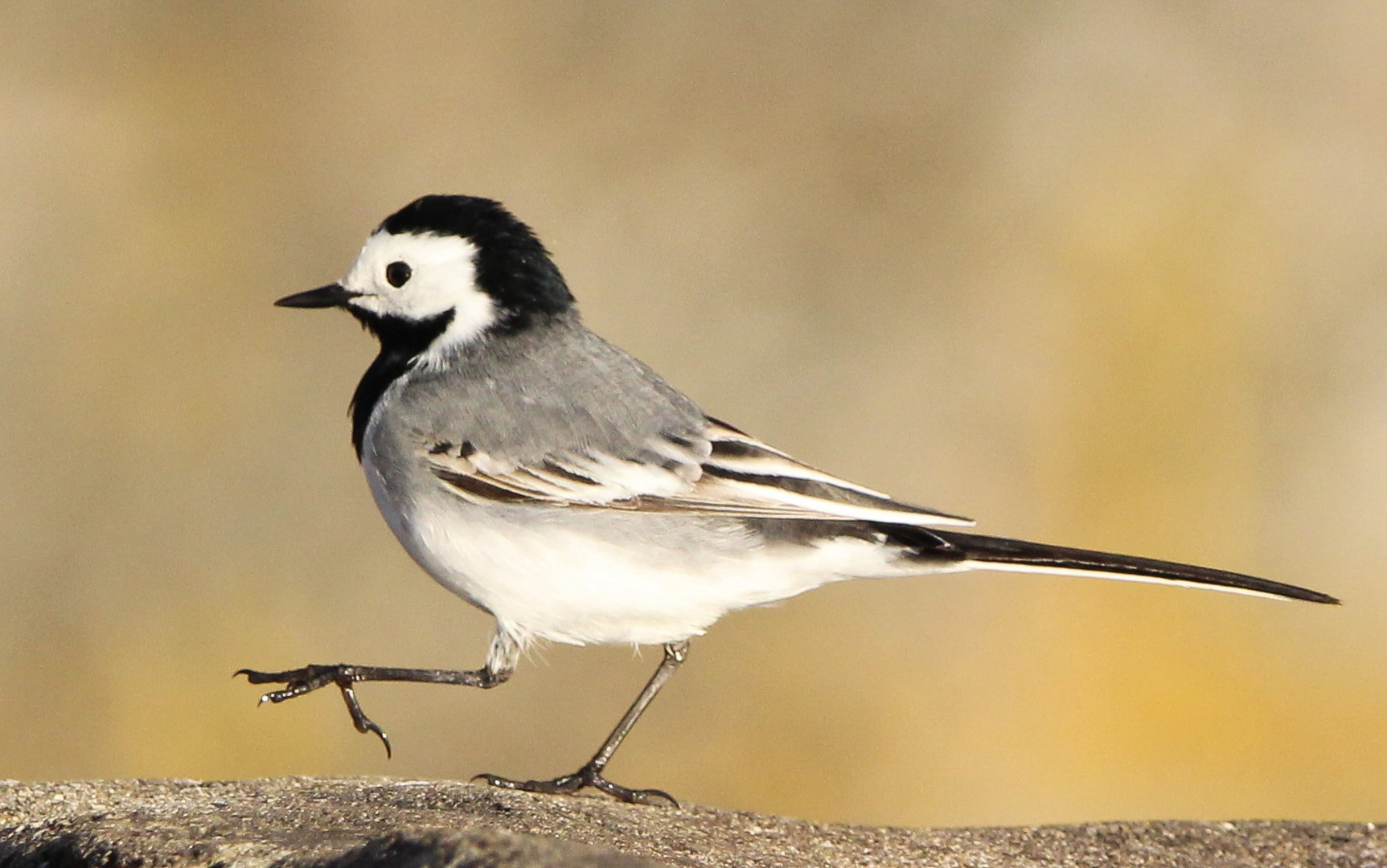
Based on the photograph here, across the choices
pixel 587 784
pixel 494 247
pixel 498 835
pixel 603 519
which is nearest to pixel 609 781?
pixel 587 784

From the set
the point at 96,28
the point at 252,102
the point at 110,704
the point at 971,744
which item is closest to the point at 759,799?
the point at 971,744

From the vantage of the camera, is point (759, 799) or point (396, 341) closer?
point (396, 341)

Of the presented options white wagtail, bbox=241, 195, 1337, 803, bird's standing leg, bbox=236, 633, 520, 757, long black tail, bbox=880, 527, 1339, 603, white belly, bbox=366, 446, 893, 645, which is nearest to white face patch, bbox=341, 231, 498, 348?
white wagtail, bbox=241, 195, 1337, 803

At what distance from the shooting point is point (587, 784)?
20.9ft

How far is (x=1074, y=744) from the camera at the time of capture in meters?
10.3

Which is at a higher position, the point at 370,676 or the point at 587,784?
the point at 370,676

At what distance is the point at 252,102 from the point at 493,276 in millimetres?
5721

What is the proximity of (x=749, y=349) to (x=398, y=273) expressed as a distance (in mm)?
4581

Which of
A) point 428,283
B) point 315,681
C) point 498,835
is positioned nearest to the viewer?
point 498,835

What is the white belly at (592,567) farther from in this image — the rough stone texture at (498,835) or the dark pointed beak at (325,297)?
the dark pointed beak at (325,297)

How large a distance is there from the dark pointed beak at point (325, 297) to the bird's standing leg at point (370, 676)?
56.8 inches

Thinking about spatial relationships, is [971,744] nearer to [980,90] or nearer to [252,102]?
[980,90]

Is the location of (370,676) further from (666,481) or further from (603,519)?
(666,481)

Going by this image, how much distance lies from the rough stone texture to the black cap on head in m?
1.98
